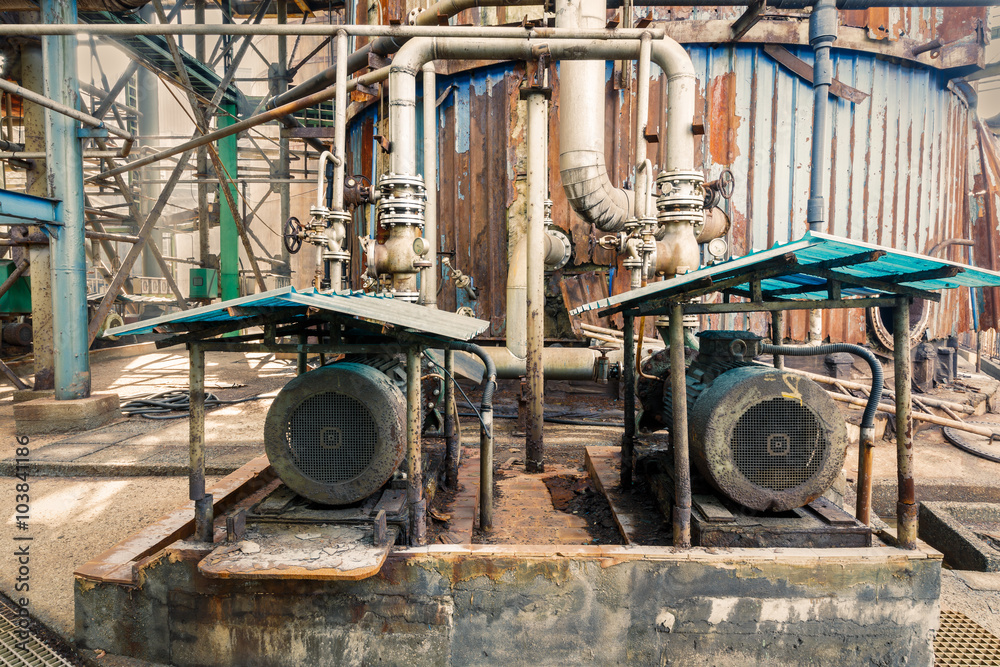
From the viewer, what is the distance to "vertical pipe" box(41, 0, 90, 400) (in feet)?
23.9

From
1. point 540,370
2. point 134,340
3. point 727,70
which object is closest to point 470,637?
point 540,370

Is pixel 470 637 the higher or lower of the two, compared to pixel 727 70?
lower

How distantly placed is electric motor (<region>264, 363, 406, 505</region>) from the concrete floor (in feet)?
6.52

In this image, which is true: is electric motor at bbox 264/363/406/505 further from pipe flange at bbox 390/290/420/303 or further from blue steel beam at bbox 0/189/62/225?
blue steel beam at bbox 0/189/62/225

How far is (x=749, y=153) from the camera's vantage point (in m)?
8.42

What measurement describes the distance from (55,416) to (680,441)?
8.52m

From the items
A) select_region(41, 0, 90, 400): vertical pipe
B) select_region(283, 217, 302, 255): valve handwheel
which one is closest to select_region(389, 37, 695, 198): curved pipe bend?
select_region(283, 217, 302, 255): valve handwheel

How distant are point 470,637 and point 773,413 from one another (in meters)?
2.61

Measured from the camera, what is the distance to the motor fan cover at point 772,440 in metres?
3.68

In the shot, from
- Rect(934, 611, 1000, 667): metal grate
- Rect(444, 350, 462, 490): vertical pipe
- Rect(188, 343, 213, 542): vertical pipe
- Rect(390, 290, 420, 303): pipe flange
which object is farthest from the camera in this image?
Rect(390, 290, 420, 303): pipe flange

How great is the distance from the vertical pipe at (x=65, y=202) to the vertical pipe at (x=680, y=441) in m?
8.14

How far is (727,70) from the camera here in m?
8.35

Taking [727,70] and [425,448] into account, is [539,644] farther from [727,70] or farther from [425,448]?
[727,70]

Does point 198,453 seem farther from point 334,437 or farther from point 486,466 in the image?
point 486,466
